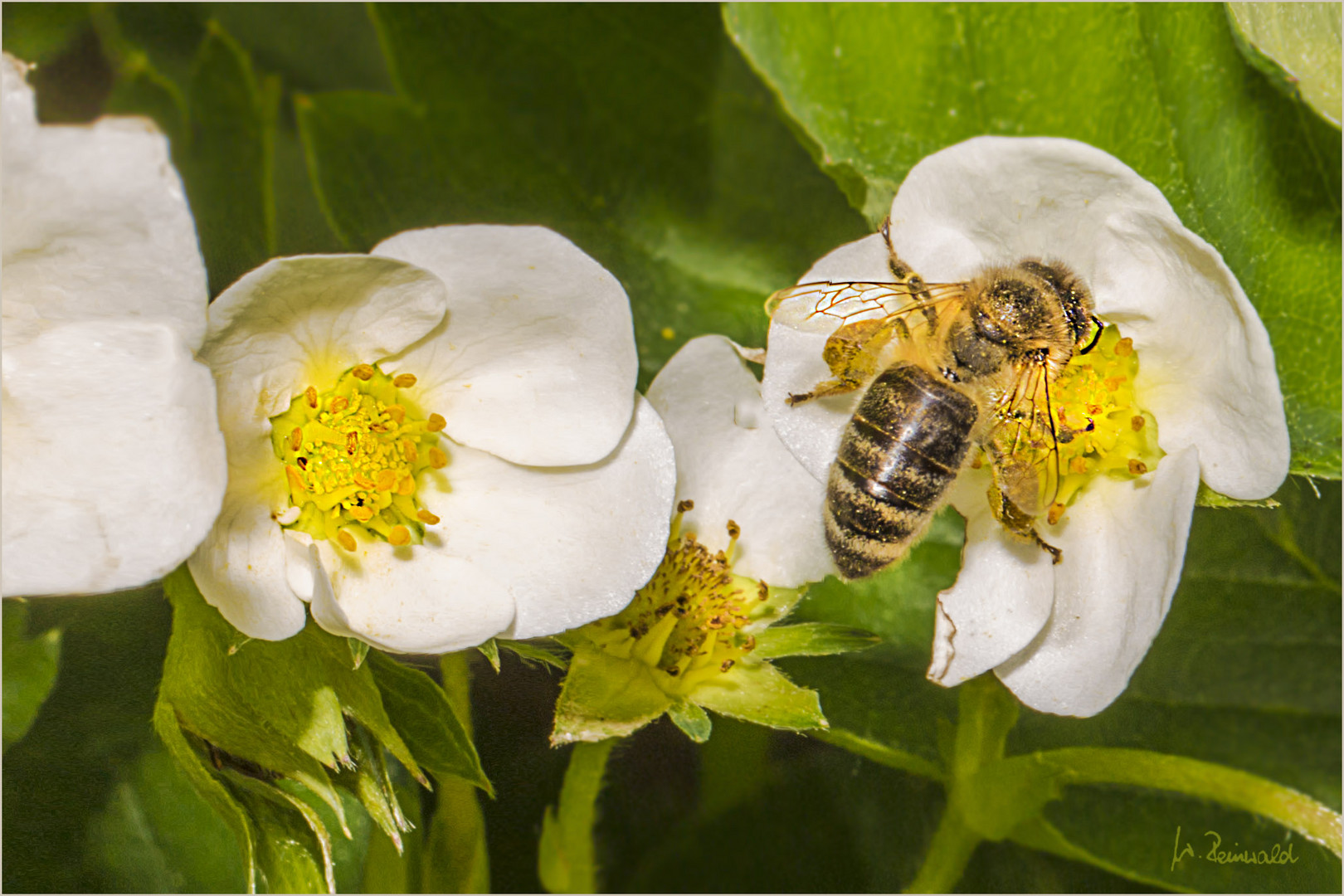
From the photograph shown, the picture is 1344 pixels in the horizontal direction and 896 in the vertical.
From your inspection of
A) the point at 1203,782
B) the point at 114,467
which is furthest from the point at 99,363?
the point at 1203,782

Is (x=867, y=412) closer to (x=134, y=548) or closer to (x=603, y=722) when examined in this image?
(x=603, y=722)

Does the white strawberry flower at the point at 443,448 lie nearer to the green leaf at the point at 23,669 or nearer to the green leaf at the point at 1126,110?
the green leaf at the point at 23,669

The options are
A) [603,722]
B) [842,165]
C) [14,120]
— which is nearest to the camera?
[14,120]

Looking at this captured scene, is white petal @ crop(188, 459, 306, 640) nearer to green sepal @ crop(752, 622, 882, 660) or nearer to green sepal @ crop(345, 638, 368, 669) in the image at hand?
green sepal @ crop(345, 638, 368, 669)

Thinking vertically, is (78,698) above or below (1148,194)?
below

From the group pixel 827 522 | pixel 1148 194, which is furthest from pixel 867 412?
pixel 1148 194
